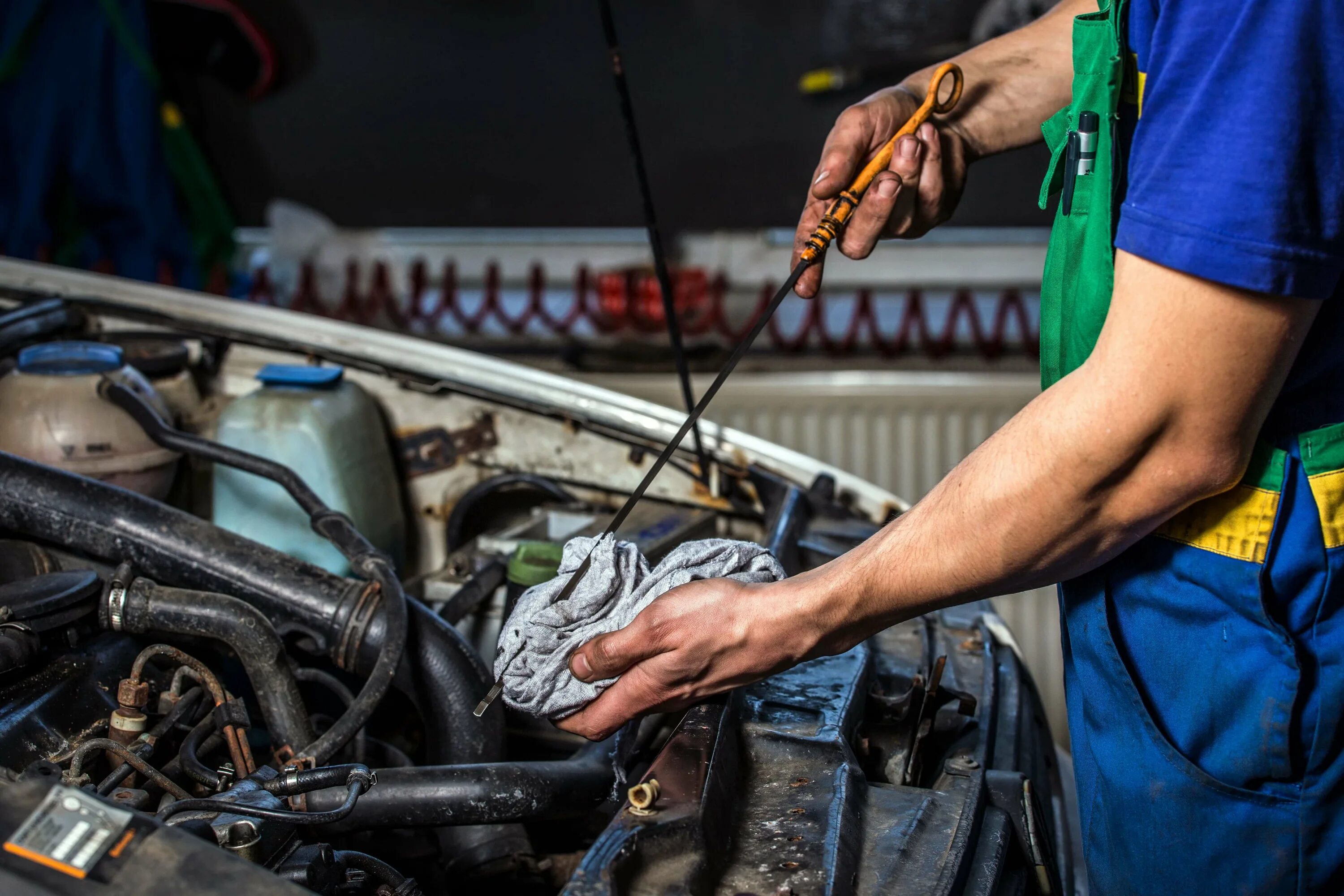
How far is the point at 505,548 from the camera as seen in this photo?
4.97ft

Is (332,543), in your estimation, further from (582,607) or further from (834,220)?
(834,220)

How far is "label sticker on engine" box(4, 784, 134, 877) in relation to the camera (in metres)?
0.69

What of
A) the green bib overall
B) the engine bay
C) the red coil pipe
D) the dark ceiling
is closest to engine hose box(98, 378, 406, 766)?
the engine bay

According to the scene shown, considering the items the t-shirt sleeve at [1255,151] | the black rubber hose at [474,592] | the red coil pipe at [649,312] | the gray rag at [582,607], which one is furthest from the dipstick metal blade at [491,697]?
the red coil pipe at [649,312]

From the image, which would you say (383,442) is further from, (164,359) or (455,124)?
(455,124)

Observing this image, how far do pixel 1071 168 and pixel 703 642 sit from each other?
481mm

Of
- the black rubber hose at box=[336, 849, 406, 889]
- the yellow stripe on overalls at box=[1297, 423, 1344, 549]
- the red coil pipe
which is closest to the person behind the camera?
the yellow stripe on overalls at box=[1297, 423, 1344, 549]

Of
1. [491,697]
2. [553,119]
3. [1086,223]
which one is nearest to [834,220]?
[1086,223]

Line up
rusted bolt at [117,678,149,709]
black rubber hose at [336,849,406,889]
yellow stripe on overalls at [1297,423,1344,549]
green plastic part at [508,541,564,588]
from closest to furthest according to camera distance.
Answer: yellow stripe on overalls at [1297,423,1344,549] → black rubber hose at [336,849,406,889] → rusted bolt at [117,678,149,709] → green plastic part at [508,541,564,588]

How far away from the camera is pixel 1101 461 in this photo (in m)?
0.74

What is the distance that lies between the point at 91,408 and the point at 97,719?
531mm

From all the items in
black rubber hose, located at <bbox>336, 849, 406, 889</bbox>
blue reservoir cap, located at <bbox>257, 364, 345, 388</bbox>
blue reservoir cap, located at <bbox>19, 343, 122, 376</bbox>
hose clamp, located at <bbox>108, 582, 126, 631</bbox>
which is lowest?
black rubber hose, located at <bbox>336, 849, 406, 889</bbox>

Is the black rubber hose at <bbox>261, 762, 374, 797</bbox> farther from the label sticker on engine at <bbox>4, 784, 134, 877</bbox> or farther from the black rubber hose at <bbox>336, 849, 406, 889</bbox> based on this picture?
the label sticker on engine at <bbox>4, 784, 134, 877</bbox>

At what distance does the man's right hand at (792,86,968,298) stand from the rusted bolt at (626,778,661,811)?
56 cm
